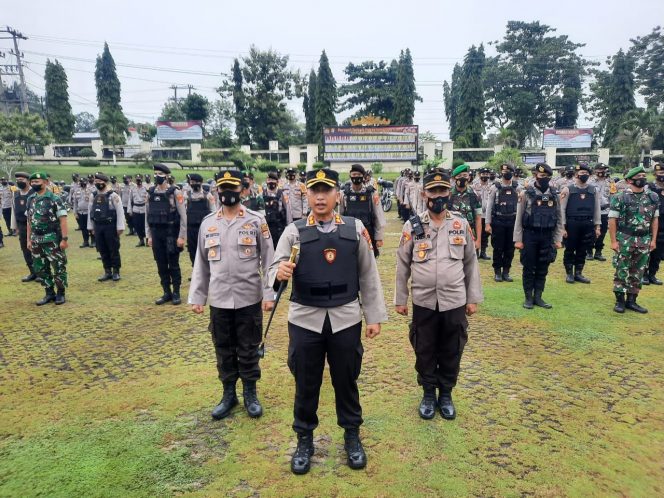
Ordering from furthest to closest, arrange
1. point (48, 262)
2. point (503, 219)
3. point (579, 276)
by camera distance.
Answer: point (579, 276), point (503, 219), point (48, 262)

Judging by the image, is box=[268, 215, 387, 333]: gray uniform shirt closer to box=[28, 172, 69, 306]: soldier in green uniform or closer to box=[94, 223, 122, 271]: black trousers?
box=[28, 172, 69, 306]: soldier in green uniform

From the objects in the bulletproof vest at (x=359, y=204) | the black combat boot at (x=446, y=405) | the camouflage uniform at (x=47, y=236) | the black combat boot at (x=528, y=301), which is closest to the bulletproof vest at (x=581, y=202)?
the black combat boot at (x=528, y=301)

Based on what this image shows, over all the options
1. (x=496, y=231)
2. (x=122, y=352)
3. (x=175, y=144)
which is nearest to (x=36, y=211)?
(x=122, y=352)

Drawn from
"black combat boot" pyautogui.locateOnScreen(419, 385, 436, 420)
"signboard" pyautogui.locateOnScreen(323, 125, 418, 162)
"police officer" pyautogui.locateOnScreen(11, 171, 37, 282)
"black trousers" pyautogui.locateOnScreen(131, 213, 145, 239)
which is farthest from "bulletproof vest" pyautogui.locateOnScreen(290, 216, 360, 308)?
"signboard" pyautogui.locateOnScreen(323, 125, 418, 162)

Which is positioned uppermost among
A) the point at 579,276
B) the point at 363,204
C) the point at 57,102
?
the point at 57,102

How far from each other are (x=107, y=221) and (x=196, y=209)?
71.5 inches

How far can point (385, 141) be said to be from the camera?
30.4 m

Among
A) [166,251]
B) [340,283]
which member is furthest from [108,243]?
[340,283]

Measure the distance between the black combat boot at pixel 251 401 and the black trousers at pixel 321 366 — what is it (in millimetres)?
753

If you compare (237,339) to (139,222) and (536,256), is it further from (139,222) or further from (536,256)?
(139,222)

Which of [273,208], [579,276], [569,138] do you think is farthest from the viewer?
[569,138]

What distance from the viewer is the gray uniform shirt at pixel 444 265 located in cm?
377

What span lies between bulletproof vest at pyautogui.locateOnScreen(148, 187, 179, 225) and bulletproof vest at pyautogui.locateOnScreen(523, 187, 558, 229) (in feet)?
18.6

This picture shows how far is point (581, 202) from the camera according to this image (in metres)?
7.93
